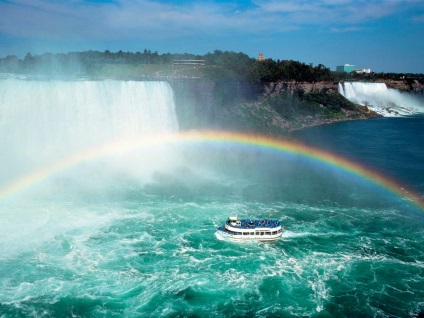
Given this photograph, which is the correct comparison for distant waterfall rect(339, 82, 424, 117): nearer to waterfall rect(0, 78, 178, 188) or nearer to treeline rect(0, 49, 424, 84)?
treeline rect(0, 49, 424, 84)

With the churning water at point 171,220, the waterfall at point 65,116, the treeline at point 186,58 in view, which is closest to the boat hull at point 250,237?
the churning water at point 171,220

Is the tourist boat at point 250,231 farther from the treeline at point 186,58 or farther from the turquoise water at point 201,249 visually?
the treeline at point 186,58

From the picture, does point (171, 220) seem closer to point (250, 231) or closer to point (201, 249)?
point (201, 249)

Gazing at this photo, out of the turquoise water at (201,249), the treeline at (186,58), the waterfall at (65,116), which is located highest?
the treeline at (186,58)

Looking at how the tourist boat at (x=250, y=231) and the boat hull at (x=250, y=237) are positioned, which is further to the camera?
the boat hull at (x=250, y=237)

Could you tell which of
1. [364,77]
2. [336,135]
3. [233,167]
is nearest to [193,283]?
[233,167]

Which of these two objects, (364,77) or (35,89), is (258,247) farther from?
(364,77)

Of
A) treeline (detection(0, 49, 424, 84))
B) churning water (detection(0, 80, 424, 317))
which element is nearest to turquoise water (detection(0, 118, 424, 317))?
churning water (detection(0, 80, 424, 317))

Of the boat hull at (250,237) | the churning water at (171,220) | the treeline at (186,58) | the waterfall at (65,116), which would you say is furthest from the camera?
the treeline at (186,58)
